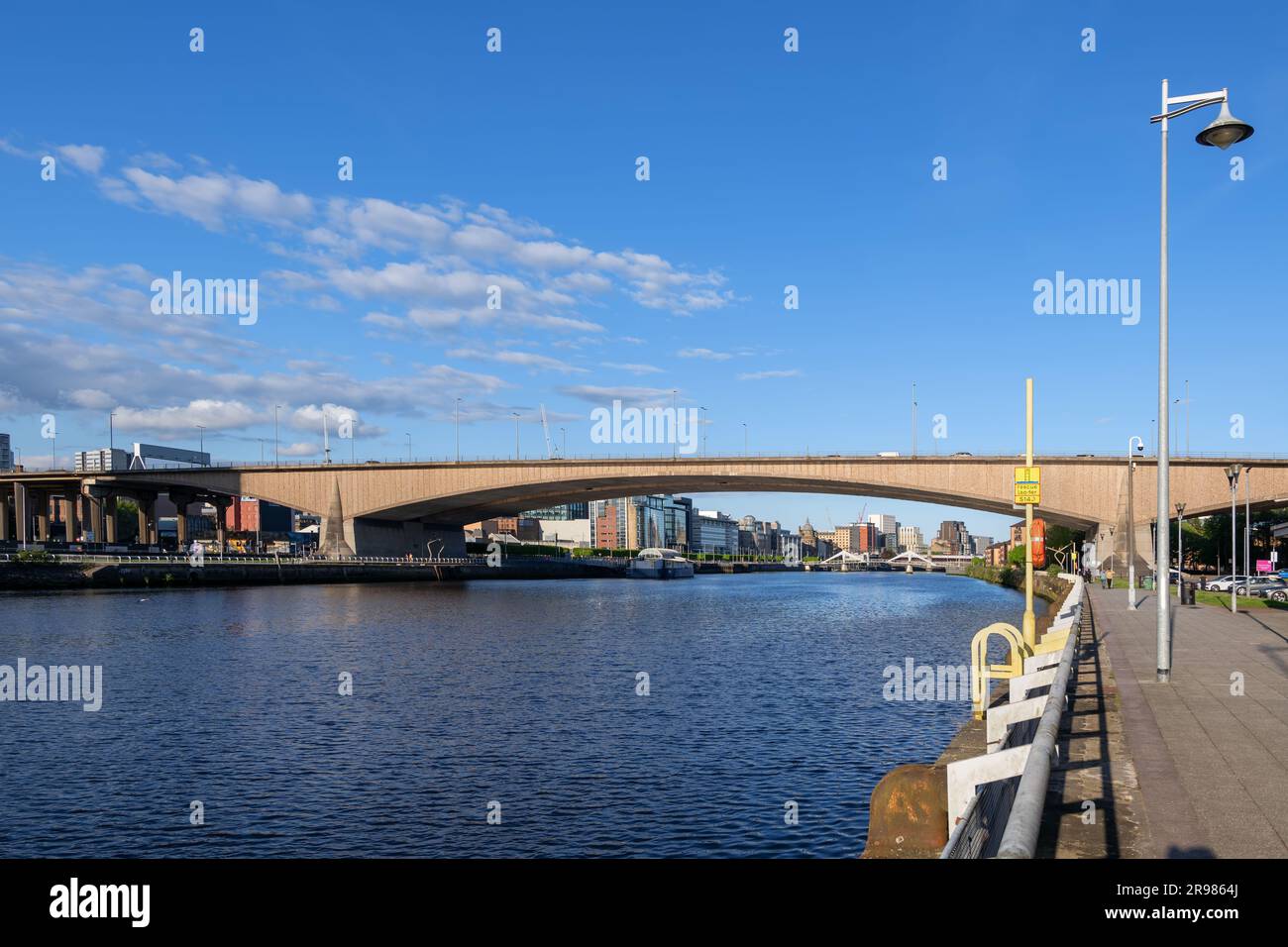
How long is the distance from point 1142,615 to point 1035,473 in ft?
73.2

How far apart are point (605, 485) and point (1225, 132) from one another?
314ft

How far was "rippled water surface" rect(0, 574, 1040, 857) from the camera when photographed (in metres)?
14.3

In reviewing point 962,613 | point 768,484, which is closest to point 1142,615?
point 962,613

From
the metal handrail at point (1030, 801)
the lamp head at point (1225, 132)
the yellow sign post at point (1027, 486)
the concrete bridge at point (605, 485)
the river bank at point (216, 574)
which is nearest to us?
the metal handrail at point (1030, 801)

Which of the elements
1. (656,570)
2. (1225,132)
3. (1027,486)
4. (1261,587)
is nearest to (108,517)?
(656,570)

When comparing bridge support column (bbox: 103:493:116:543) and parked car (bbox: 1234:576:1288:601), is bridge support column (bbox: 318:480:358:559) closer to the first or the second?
bridge support column (bbox: 103:493:116:543)

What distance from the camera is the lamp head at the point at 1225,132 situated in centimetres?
1655

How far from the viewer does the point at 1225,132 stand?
16.8m

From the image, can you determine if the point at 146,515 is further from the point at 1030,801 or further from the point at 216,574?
the point at 1030,801

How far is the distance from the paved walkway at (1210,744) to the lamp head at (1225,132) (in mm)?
9268

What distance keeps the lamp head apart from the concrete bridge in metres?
76.2

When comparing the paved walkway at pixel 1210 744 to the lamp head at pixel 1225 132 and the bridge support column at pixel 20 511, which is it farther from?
the bridge support column at pixel 20 511

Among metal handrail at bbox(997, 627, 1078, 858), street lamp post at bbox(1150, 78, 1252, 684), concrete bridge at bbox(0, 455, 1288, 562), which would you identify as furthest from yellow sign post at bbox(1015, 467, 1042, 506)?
concrete bridge at bbox(0, 455, 1288, 562)

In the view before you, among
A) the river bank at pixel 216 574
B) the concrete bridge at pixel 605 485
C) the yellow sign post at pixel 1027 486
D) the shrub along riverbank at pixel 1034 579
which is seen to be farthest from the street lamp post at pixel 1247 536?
the river bank at pixel 216 574
